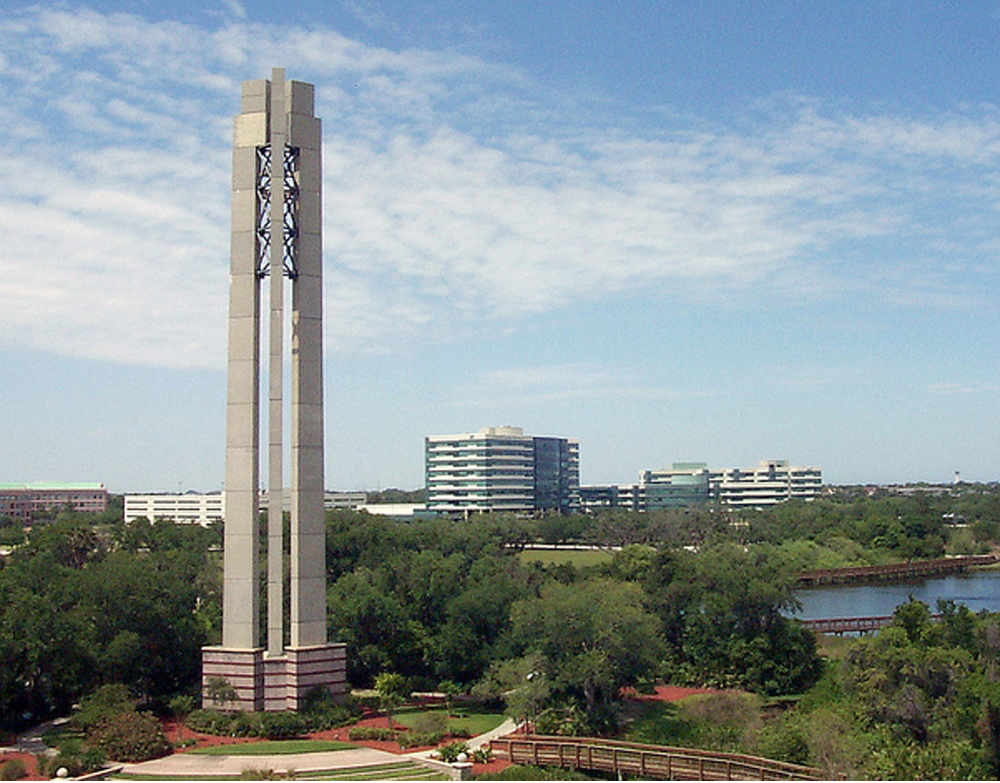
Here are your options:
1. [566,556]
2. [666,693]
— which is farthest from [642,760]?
[566,556]

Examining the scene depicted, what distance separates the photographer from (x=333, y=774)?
3388 cm

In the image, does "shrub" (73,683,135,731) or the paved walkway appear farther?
"shrub" (73,683,135,731)

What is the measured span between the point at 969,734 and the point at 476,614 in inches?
887

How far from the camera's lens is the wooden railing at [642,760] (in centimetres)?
3145

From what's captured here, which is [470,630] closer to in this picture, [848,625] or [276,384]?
[276,384]

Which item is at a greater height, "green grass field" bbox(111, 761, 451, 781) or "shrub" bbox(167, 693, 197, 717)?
"shrub" bbox(167, 693, 197, 717)

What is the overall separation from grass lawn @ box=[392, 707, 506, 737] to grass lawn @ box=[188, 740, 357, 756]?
3493mm

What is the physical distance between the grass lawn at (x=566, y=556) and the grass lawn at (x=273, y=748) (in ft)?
281

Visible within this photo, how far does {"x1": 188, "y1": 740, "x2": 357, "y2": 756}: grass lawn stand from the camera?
120ft

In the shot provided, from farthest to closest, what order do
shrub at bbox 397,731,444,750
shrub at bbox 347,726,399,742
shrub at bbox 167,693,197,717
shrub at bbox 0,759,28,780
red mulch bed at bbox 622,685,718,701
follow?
1. red mulch bed at bbox 622,685,718,701
2. shrub at bbox 167,693,197,717
3. shrub at bbox 347,726,399,742
4. shrub at bbox 397,731,444,750
5. shrub at bbox 0,759,28,780

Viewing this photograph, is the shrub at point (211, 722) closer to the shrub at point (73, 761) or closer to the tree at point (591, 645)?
the shrub at point (73, 761)

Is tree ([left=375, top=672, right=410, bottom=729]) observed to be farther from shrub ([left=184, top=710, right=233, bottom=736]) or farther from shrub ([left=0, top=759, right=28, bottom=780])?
shrub ([left=0, top=759, right=28, bottom=780])

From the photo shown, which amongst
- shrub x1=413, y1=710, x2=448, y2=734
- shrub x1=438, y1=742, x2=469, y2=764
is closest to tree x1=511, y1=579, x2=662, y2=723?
shrub x1=413, y1=710, x2=448, y2=734

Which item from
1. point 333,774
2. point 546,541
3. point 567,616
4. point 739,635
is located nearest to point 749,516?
point 546,541
